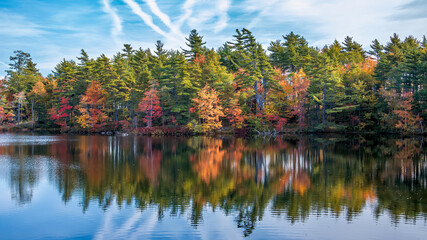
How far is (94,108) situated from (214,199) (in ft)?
142

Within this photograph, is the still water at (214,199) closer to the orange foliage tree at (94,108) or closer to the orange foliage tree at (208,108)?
the orange foliage tree at (208,108)

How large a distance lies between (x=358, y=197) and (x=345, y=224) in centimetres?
302

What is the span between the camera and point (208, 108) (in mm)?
40844

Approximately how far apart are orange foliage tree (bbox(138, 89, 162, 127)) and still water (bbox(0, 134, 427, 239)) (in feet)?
82.3

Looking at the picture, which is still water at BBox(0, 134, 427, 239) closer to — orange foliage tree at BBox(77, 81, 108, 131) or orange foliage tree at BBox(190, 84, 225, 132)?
orange foliage tree at BBox(190, 84, 225, 132)

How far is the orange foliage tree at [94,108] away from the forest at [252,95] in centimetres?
15

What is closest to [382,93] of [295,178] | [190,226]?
[295,178]

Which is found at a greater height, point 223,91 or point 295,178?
point 223,91

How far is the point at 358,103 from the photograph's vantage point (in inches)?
1577

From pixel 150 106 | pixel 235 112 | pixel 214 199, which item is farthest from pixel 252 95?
pixel 214 199

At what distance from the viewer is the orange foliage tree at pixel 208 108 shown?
40.6 meters

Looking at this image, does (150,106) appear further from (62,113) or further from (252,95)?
(62,113)

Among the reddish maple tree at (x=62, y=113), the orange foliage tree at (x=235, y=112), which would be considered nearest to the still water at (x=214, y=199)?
the orange foliage tree at (x=235, y=112)

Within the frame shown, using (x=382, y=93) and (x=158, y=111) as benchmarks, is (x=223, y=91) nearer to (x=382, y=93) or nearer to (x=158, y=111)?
(x=158, y=111)
